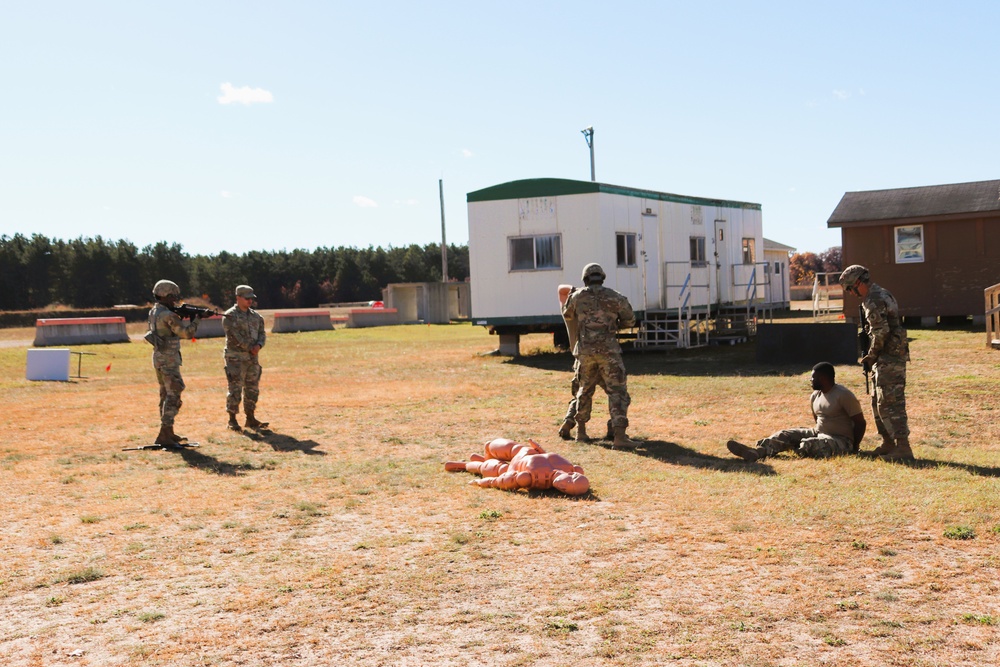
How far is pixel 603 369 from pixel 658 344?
12379 mm

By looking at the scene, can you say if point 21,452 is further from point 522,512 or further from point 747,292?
point 747,292

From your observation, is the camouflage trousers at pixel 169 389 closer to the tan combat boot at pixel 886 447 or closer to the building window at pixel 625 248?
the tan combat boot at pixel 886 447

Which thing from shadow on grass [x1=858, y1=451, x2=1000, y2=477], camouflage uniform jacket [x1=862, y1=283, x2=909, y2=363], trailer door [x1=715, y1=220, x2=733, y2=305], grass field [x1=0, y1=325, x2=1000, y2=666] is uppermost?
trailer door [x1=715, y1=220, x2=733, y2=305]

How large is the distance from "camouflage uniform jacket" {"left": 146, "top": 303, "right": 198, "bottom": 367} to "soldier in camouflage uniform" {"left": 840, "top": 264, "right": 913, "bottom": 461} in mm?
6985

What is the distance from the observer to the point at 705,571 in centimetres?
588

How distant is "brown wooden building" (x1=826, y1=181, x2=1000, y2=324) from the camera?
938 inches

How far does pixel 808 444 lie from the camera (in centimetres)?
930

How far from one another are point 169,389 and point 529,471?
492 cm

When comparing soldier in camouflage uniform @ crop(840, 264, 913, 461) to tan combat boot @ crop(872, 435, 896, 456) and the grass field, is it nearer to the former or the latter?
tan combat boot @ crop(872, 435, 896, 456)

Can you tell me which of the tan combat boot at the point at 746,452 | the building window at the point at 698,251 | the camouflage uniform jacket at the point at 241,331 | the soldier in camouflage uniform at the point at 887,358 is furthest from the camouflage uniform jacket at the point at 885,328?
the building window at the point at 698,251

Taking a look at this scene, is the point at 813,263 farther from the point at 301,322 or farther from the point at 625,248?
the point at 625,248

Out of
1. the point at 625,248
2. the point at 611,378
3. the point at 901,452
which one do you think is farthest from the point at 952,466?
the point at 625,248

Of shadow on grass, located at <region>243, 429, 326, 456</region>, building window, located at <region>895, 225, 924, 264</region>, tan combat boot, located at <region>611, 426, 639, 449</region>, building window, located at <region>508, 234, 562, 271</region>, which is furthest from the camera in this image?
building window, located at <region>895, 225, 924, 264</region>

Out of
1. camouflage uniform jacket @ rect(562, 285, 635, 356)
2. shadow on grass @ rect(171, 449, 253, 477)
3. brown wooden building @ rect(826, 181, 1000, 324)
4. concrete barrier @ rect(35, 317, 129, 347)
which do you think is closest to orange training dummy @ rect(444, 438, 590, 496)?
camouflage uniform jacket @ rect(562, 285, 635, 356)
